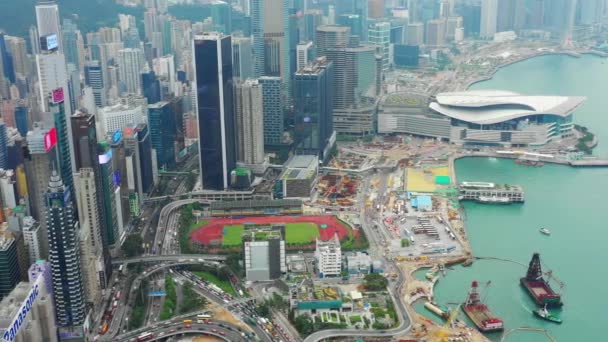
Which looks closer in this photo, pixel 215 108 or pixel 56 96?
pixel 56 96

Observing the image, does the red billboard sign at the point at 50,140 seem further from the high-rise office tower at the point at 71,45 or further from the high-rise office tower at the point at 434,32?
the high-rise office tower at the point at 434,32

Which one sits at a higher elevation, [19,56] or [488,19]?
[488,19]

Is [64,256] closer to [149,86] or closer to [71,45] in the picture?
[149,86]

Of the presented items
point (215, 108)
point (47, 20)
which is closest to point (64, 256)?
point (215, 108)

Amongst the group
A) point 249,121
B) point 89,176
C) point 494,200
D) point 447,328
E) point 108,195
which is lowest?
point 447,328

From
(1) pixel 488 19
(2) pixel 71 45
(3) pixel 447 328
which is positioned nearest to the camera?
(3) pixel 447 328

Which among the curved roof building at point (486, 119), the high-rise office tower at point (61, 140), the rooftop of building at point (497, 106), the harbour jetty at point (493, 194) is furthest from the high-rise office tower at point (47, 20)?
the harbour jetty at point (493, 194)

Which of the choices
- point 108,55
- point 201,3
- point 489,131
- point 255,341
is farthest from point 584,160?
point 201,3
